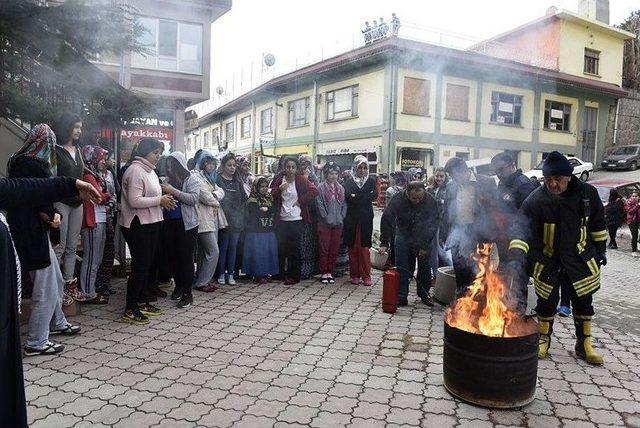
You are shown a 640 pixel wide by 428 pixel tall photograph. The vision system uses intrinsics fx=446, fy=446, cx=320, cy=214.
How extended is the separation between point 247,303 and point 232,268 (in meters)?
1.07

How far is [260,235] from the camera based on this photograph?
6754 mm

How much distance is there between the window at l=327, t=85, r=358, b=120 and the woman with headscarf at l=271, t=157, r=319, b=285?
1581cm

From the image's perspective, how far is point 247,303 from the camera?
5.68m

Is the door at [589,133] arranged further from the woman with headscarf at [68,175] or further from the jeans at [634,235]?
the woman with headscarf at [68,175]

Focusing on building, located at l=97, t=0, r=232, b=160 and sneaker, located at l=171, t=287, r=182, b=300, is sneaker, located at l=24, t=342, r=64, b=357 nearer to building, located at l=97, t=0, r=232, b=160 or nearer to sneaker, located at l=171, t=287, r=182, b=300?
sneaker, located at l=171, t=287, r=182, b=300

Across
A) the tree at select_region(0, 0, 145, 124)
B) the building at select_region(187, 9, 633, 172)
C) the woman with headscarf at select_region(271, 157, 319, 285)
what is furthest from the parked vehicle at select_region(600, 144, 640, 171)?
the tree at select_region(0, 0, 145, 124)

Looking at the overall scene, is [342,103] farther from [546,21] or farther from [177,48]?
[546,21]

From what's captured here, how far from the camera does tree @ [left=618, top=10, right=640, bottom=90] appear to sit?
94.9ft

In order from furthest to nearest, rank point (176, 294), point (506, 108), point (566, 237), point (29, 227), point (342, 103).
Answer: point (506, 108) < point (342, 103) < point (176, 294) < point (566, 237) < point (29, 227)

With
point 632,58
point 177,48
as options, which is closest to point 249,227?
point 177,48

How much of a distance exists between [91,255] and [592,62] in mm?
26696

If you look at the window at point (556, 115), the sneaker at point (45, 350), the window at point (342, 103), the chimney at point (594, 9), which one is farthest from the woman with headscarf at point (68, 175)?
the chimney at point (594, 9)

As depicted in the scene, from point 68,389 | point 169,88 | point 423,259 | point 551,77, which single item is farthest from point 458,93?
point 68,389

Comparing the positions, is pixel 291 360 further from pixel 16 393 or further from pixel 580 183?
pixel 580 183
